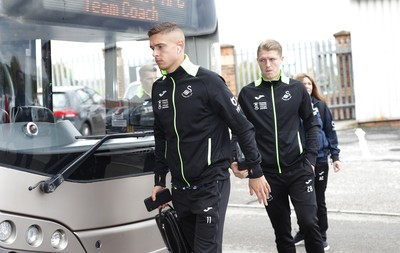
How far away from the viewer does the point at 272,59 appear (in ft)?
14.4

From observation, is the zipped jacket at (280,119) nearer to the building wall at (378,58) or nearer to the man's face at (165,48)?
the man's face at (165,48)

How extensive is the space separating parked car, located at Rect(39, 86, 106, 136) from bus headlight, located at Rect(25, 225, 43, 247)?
0.84 meters

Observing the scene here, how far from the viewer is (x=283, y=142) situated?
435 centimetres

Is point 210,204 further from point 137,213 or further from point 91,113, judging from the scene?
point 91,113

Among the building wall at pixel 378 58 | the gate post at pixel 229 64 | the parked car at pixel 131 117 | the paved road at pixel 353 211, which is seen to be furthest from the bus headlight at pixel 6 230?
the gate post at pixel 229 64

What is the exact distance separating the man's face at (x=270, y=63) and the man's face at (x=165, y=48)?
40.5 inches

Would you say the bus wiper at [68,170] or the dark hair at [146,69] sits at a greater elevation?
the dark hair at [146,69]

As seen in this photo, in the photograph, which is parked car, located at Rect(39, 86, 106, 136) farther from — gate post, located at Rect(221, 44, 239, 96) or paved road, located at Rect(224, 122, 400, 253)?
gate post, located at Rect(221, 44, 239, 96)

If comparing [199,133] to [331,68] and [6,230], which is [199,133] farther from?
[331,68]

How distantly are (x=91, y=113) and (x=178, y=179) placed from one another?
155cm

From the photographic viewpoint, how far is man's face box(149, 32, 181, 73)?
354 centimetres

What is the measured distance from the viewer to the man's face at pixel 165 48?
11.6 ft

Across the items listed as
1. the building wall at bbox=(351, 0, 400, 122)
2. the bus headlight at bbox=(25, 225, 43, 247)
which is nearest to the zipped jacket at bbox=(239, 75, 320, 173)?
the bus headlight at bbox=(25, 225, 43, 247)

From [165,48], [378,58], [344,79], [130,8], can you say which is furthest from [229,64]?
[165,48]
